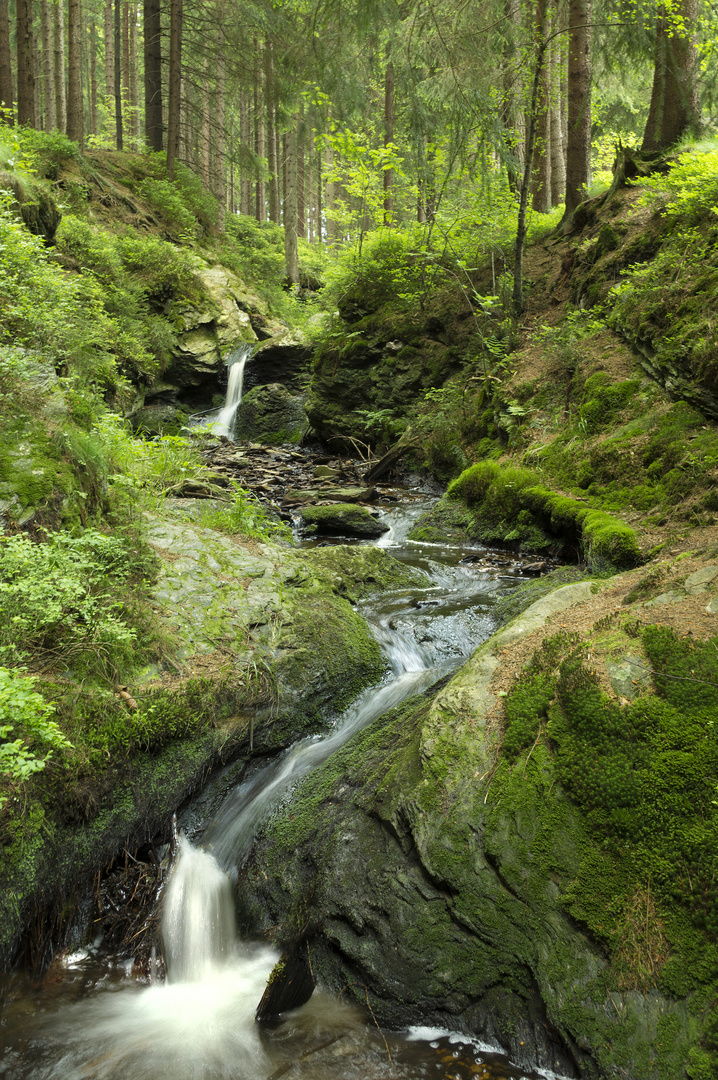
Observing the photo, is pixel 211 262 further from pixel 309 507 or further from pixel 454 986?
pixel 454 986

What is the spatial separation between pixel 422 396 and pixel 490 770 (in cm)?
1102

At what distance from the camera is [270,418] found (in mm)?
17141

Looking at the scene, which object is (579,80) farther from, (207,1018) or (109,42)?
(109,42)

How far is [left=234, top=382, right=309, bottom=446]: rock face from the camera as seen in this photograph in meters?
17.0

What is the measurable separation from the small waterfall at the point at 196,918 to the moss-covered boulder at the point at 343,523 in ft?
19.8

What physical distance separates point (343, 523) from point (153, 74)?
60.8 ft

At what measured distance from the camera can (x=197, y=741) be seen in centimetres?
437

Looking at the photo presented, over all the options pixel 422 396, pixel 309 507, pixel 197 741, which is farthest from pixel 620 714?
pixel 422 396

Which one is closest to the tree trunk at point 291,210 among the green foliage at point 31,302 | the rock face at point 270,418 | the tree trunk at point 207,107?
the tree trunk at point 207,107

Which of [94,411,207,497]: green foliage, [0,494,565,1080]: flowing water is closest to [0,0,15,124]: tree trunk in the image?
[94,411,207,497]: green foliage

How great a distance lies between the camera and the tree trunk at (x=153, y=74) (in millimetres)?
19016

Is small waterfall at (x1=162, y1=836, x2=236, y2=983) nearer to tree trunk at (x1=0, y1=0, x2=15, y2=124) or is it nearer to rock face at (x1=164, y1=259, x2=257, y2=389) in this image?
rock face at (x1=164, y1=259, x2=257, y2=389)

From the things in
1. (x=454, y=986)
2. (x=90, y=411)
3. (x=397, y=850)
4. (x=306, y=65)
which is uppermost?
(x=306, y=65)

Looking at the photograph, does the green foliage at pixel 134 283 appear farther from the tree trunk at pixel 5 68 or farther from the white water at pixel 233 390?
the tree trunk at pixel 5 68
